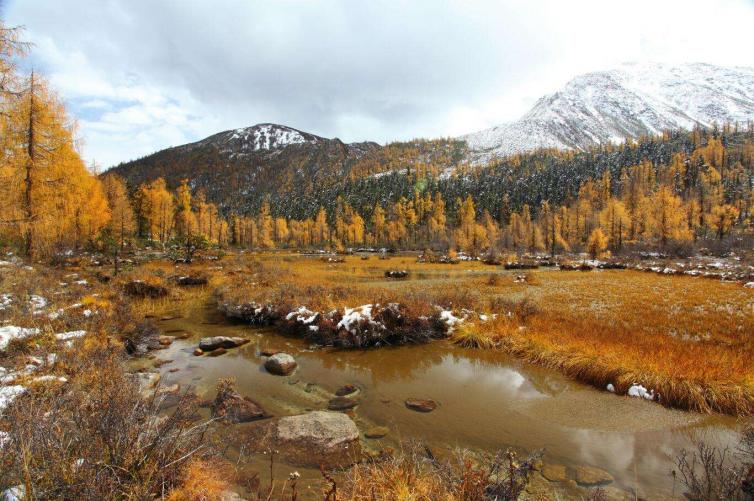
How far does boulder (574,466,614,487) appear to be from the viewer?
5125 mm

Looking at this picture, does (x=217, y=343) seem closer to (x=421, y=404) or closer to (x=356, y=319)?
(x=356, y=319)

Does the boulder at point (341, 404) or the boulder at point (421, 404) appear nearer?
the boulder at point (421, 404)

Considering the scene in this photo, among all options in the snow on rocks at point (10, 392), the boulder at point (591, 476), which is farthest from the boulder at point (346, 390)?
the snow on rocks at point (10, 392)

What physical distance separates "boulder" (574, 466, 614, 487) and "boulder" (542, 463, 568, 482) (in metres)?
0.19

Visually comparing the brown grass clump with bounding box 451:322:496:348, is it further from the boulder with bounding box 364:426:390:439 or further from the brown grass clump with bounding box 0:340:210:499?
the brown grass clump with bounding box 0:340:210:499

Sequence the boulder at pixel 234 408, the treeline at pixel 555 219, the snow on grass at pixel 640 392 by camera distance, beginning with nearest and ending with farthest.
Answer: the boulder at pixel 234 408, the snow on grass at pixel 640 392, the treeline at pixel 555 219

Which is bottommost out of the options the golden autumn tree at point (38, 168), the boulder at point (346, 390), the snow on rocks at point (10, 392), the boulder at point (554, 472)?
the boulder at point (346, 390)

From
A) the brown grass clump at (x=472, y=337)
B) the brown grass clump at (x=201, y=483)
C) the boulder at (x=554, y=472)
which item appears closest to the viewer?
the brown grass clump at (x=201, y=483)

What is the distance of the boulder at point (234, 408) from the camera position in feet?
23.0

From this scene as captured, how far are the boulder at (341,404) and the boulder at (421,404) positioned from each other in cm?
128

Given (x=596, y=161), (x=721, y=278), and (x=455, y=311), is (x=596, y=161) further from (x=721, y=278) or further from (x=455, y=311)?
(x=455, y=311)

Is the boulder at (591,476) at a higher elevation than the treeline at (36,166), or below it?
below

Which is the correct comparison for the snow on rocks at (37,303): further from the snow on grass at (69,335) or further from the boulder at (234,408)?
the boulder at (234,408)

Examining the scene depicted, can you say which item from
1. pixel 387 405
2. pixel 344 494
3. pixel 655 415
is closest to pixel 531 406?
pixel 655 415
